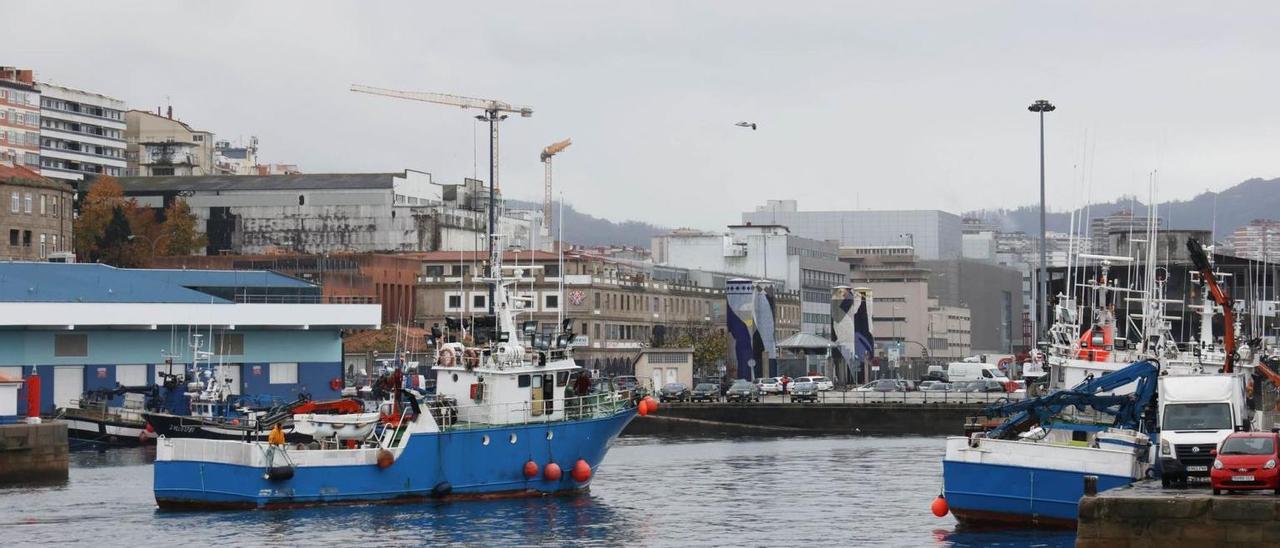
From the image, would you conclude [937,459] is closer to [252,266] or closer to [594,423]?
[594,423]

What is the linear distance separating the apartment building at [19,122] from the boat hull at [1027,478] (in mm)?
158054

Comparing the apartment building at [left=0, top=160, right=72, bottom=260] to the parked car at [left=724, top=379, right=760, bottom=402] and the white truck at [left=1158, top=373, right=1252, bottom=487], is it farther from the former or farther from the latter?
the white truck at [left=1158, top=373, right=1252, bottom=487]

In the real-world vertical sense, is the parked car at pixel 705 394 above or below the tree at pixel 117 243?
below

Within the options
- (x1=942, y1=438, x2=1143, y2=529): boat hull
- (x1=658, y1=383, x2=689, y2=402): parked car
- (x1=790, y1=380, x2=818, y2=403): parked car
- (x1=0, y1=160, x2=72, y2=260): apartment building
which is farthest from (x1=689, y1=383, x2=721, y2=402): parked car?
(x1=942, y1=438, x2=1143, y2=529): boat hull

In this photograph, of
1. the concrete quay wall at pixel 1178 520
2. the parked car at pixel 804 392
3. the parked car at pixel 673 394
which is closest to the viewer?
the concrete quay wall at pixel 1178 520

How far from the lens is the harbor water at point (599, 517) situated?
172 feet

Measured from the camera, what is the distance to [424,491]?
199 feet

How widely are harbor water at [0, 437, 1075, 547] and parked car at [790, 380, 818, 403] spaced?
124 ft

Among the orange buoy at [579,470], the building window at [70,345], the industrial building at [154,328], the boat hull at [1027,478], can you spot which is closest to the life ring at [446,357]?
the orange buoy at [579,470]

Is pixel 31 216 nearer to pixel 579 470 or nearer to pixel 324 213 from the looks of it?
pixel 324 213

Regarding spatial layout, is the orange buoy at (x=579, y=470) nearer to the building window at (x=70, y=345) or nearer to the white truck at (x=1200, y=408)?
the white truck at (x=1200, y=408)

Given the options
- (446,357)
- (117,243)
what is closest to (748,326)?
(117,243)

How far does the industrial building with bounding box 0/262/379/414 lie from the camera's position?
99375 mm

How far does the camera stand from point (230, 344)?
349ft
